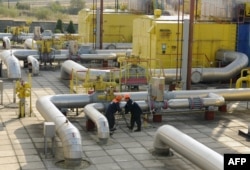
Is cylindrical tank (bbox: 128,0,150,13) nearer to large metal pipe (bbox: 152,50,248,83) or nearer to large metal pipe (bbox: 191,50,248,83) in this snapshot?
large metal pipe (bbox: 152,50,248,83)

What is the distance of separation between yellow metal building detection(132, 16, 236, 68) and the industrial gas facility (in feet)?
0.19

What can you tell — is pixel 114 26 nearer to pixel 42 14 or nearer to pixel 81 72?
pixel 81 72

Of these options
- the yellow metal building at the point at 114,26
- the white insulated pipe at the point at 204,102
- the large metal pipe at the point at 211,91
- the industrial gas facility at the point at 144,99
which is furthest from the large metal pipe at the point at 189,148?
the yellow metal building at the point at 114,26

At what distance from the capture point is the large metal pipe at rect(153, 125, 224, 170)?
1156cm

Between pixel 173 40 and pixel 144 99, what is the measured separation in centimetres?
932

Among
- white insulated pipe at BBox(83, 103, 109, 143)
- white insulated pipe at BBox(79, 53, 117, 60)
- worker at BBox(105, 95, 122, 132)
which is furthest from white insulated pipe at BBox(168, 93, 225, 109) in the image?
white insulated pipe at BBox(79, 53, 117, 60)

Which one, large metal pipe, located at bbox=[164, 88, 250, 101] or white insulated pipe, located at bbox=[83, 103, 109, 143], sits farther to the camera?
large metal pipe, located at bbox=[164, 88, 250, 101]

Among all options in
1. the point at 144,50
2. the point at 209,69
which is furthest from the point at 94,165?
the point at 144,50

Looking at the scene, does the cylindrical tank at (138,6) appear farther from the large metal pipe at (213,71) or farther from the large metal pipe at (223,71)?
the large metal pipe at (223,71)

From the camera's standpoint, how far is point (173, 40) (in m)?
27.6

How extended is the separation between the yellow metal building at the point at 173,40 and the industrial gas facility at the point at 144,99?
58 millimetres

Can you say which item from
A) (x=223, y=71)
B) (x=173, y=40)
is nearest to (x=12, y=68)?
(x=173, y=40)

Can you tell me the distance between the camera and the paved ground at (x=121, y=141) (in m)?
13.9

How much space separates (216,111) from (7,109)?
8.78m
